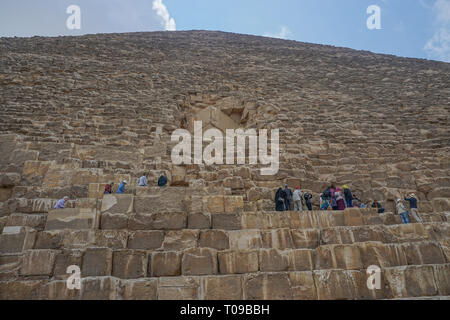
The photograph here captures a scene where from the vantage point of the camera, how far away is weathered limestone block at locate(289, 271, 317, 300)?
359 centimetres

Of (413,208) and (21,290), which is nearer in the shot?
(21,290)

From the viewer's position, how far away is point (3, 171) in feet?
18.9

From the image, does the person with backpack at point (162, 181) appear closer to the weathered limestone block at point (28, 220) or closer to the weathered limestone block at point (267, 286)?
the weathered limestone block at point (28, 220)

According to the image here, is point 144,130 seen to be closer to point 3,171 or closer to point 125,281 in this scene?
point 3,171

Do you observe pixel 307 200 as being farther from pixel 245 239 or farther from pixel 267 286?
pixel 267 286

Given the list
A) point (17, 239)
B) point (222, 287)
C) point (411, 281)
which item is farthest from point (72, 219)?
point (411, 281)

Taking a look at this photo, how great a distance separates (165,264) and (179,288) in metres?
0.38

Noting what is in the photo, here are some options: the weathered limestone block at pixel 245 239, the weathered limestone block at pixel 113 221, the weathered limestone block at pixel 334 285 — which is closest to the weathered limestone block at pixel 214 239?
the weathered limestone block at pixel 245 239

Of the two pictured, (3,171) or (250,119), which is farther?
(250,119)

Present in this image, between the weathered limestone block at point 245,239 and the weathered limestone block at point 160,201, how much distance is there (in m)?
0.86

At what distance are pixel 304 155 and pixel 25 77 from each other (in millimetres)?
8824

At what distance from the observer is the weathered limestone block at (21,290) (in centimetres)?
331

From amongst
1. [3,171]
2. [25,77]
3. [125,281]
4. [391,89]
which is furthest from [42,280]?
[391,89]

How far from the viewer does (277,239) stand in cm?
424
